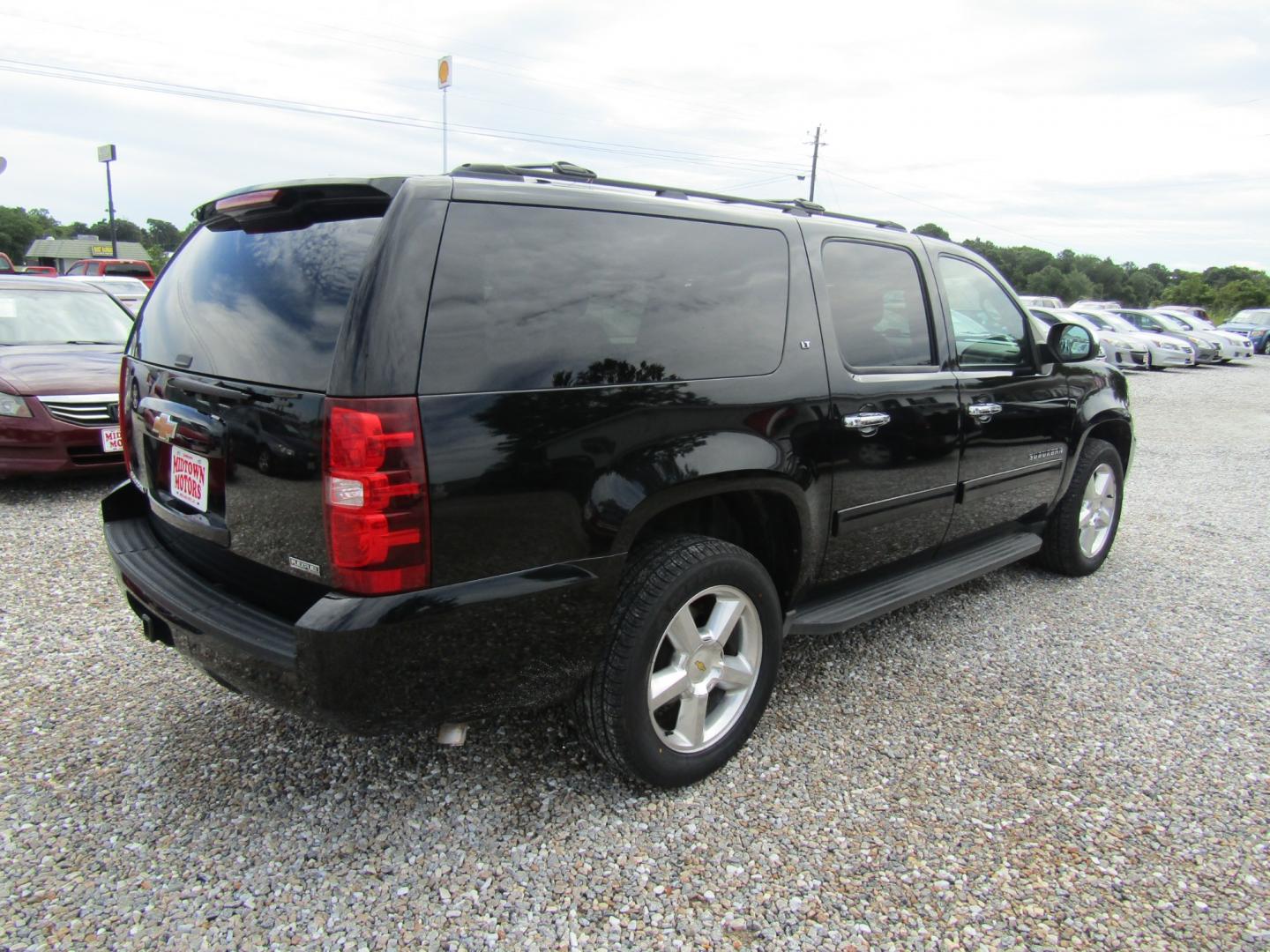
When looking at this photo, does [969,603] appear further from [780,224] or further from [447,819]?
[447,819]

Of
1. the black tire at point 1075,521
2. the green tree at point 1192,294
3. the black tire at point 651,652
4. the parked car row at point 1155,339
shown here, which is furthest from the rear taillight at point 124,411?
the green tree at point 1192,294

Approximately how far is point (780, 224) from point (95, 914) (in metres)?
2.75

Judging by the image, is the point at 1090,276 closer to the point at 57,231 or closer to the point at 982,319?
the point at 982,319

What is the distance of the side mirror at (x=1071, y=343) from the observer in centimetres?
399

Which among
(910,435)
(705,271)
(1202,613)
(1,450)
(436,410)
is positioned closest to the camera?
(436,410)

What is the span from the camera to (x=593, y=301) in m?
2.22

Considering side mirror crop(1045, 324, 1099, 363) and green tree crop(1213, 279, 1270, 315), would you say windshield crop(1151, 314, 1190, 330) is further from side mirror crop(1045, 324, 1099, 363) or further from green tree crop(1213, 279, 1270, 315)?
side mirror crop(1045, 324, 1099, 363)

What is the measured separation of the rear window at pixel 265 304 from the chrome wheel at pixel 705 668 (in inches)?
47.5

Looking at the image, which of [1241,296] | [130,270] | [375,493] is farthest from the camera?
[1241,296]

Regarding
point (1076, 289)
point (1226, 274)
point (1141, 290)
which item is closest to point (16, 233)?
point (1076, 289)

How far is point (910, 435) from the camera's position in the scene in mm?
3117

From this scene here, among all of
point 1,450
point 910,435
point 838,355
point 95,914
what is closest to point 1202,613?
point 910,435

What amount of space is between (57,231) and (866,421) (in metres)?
105

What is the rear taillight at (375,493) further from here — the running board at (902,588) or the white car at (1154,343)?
the white car at (1154,343)
